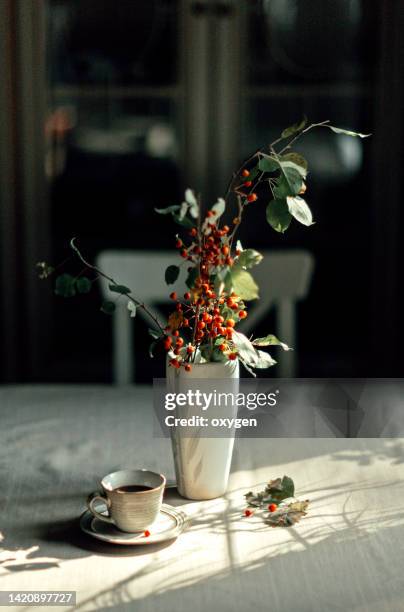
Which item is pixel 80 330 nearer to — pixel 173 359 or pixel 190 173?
pixel 190 173

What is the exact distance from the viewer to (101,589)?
106cm

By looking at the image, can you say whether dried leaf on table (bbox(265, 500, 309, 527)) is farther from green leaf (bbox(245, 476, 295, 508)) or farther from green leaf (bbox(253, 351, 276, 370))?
green leaf (bbox(253, 351, 276, 370))

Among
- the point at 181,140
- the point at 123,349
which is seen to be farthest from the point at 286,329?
the point at 181,140

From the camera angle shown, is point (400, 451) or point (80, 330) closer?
point (400, 451)

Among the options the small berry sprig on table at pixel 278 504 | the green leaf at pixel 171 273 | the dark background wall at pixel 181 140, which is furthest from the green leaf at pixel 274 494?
the dark background wall at pixel 181 140

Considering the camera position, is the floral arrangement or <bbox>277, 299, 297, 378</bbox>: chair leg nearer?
the floral arrangement

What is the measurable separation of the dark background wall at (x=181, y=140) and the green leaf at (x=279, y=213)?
2.11 meters

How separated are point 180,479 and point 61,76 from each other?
2.32m

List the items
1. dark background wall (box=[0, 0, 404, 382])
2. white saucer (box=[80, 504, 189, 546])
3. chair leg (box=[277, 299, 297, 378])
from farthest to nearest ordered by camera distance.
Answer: dark background wall (box=[0, 0, 404, 382])
chair leg (box=[277, 299, 297, 378])
white saucer (box=[80, 504, 189, 546])

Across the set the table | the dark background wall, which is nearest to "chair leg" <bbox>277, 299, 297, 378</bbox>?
the table

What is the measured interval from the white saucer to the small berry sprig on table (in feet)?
0.31

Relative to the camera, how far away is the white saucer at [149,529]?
45.9 inches

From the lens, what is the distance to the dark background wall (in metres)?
3.28

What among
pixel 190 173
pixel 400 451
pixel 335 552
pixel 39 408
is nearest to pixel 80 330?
pixel 190 173
